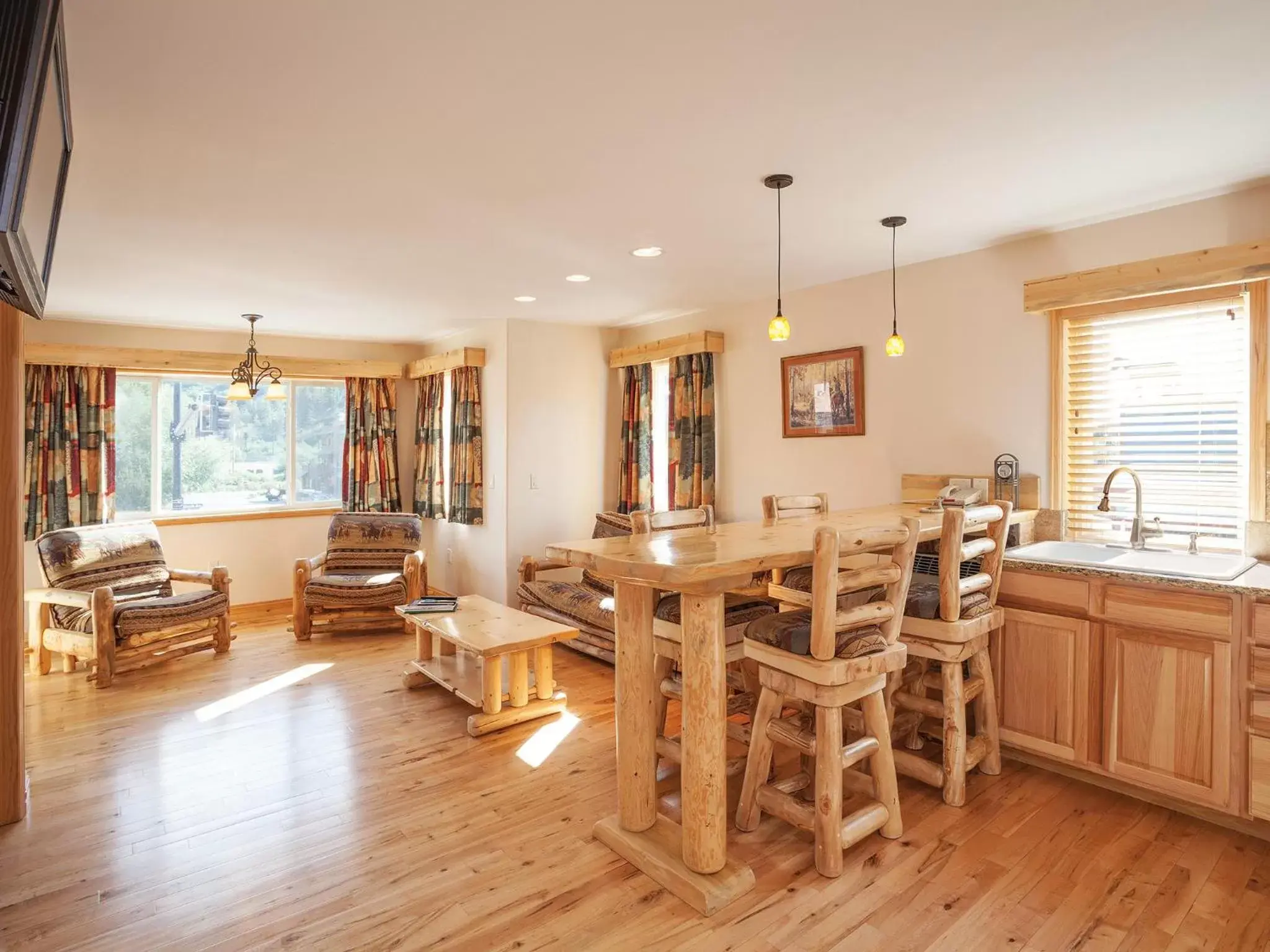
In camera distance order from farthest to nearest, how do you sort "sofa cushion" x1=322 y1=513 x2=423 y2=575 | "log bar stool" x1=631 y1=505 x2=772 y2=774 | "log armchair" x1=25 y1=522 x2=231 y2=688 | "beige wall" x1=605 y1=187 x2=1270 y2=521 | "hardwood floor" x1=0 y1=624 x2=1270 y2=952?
"sofa cushion" x1=322 y1=513 x2=423 y2=575, "log armchair" x1=25 y1=522 x2=231 y2=688, "beige wall" x1=605 y1=187 x2=1270 y2=521, "log bar stool" x1=631 y1=505 x2=772 y2=774, "hardwood floor" x1=0 y1=624 x2=1270 y2=952

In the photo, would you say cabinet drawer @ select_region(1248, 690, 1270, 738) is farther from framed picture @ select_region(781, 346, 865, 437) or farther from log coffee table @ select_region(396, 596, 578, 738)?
log coffee table @ select_region(396, 596, 578, 738)

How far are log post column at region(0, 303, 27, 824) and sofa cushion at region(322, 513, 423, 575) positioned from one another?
3.14m

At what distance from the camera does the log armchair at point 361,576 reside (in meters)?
5.32

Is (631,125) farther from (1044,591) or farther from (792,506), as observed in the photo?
(1044,591)

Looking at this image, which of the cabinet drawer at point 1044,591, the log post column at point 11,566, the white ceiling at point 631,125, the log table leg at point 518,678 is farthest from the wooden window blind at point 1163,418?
the log post column at point 11,566

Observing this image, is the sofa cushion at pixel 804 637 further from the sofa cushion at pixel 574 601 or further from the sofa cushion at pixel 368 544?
the sofa cushion at pixel 368 544

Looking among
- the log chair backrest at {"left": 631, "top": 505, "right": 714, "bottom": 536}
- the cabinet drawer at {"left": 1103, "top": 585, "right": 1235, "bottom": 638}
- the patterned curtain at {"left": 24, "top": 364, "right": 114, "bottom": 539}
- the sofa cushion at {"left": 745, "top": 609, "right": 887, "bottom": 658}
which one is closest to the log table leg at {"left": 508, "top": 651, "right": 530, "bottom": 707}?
the log chair backrest at {"left": 631, "top": 505, "right": 714, "bottom": 536}

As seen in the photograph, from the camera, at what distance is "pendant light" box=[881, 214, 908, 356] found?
322cm

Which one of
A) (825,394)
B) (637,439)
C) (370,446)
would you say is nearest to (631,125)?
(825,394)

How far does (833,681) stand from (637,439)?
147 inches

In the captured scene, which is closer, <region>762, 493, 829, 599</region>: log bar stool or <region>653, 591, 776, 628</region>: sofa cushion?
<region>653, 591, 776, 628</region>: sofa cushion

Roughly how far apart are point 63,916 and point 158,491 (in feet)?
15.3

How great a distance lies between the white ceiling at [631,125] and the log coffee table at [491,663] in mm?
2014

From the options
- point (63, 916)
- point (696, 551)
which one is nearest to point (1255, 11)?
point (696, 551)
